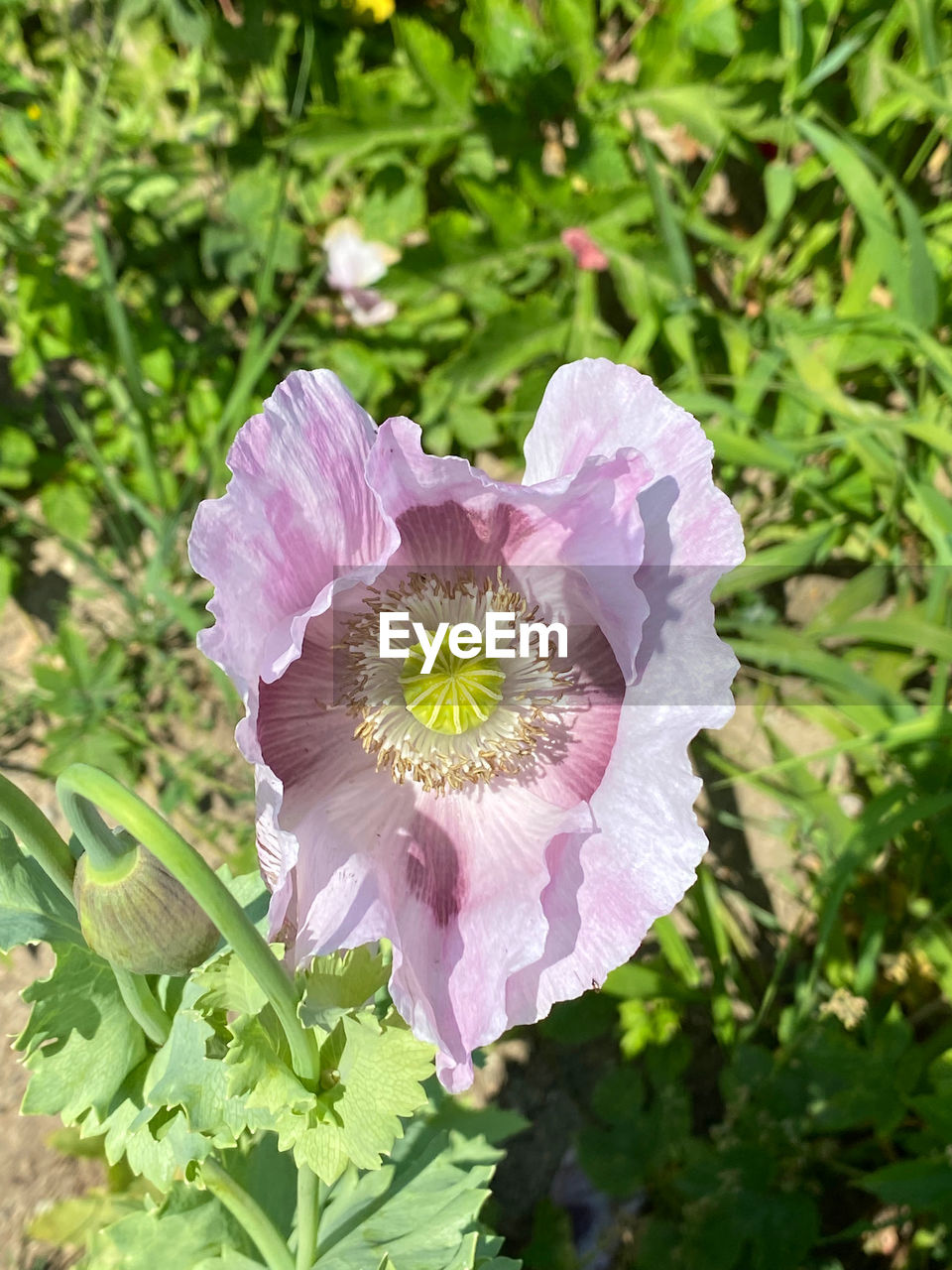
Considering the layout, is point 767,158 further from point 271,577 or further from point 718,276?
point 271,577

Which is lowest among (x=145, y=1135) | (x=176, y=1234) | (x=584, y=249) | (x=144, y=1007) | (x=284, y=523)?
(x=176, y=1234)

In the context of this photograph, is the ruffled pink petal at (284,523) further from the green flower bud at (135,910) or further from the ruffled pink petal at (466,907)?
the ruffled pink petal at (466,907)

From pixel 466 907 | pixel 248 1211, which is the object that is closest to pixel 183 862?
pixel 466 907

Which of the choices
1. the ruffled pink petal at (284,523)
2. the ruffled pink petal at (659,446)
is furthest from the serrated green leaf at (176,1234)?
the ruffled pink petal at (659,446)

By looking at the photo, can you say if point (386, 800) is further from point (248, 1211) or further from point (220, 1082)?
point (248, 1211)

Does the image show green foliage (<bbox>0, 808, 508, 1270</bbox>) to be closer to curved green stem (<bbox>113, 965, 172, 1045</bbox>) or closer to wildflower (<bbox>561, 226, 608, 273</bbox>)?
curved green stem (<bbox>113, 965, 172, 1045</bbox>)

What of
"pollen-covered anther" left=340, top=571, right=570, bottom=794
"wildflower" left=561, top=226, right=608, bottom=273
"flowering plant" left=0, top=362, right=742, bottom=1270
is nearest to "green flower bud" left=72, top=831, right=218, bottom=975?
"flowering plant" left=0, top=362, right=742, bottom=1270

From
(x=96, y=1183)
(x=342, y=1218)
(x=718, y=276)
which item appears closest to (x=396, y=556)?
(x=342, y=1218)
